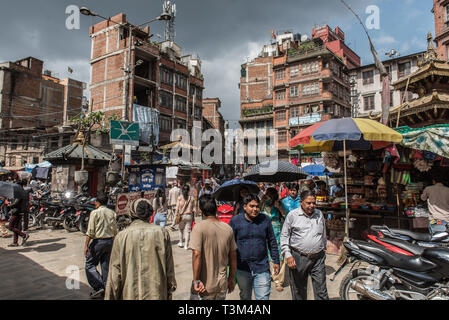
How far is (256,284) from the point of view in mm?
3537

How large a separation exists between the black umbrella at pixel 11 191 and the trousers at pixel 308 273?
8.19 meters

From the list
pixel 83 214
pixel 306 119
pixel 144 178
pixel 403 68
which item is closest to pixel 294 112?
pixel 306 119

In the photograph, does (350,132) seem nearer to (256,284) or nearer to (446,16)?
(256,284)

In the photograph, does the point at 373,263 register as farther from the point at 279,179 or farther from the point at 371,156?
the point at 371,156

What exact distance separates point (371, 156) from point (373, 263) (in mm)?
5239

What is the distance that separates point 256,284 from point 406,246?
2.33m

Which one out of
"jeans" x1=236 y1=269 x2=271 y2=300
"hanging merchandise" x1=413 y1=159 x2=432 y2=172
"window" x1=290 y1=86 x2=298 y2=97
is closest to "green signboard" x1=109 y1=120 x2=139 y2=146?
"jeans" x1=236 y1=269 x2=271 y2=300

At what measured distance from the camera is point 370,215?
24.2 ft

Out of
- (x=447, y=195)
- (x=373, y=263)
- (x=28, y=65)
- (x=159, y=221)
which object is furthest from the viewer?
(x=28, y=65)

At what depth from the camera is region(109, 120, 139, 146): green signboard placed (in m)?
11.5
